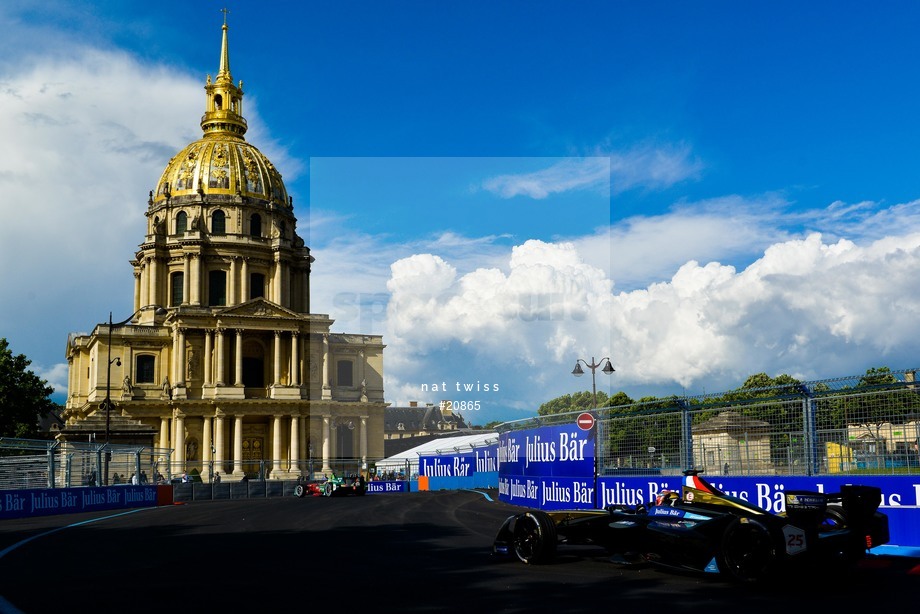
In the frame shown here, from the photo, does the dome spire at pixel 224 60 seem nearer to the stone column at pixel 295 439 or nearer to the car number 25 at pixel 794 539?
the stone column at pixel 295 439

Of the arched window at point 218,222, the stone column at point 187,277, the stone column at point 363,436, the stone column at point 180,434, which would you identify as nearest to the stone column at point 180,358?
the stone column at point 180,434

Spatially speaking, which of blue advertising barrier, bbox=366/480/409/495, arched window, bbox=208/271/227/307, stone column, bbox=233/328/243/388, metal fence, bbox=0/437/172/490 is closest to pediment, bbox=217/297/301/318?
stone column, bbox=233/328/243/388

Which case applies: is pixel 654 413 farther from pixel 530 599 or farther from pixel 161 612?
pixel 161 612

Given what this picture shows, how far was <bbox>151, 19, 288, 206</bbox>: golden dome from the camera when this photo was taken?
8894 cm

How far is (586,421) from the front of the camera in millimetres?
21500

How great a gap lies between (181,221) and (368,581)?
81921mm

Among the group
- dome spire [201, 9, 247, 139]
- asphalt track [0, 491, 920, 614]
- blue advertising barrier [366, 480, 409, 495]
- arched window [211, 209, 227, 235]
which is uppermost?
dome spire [201, 9, 247, 139]

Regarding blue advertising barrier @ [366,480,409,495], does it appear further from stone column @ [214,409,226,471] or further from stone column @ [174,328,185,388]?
stone column @ [174,328,185,388]

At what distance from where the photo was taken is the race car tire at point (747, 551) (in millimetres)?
10102

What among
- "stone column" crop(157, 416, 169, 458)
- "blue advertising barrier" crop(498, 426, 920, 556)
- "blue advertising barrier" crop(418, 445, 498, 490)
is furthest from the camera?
"stone column" crop(157, 416, 169, 458)

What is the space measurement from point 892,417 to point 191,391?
7153cm

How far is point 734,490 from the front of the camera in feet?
57.7

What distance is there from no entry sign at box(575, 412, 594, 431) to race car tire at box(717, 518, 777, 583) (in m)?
10.8

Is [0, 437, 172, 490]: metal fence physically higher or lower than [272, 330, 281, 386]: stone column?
lower
